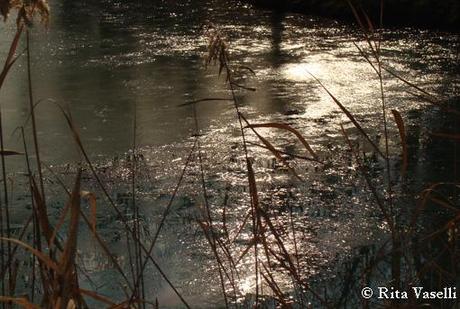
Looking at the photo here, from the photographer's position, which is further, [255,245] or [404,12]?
[404,12]

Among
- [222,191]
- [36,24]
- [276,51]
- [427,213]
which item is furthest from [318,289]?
[36,24]

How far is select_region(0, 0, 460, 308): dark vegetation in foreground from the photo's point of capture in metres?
1.46

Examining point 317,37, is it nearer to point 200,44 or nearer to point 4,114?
point 200,44

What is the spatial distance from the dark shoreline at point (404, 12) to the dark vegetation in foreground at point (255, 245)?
467 centimetres

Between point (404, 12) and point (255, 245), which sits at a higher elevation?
point (255, 245)

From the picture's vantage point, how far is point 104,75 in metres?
7.64

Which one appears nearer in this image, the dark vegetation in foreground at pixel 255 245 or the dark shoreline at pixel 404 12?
the dark vegetation in foreground at pixel 255 245

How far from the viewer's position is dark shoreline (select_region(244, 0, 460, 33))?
33.8 feet

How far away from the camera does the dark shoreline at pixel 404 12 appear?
405 inches

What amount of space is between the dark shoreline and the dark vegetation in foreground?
4670mm

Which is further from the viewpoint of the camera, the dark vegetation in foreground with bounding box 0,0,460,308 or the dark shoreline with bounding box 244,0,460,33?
the dark shoreline with bounding box 244,0,460,33

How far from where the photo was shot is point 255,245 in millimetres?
1854

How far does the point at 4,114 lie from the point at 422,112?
3.00m

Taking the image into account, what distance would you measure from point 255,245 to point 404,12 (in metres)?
9.38
